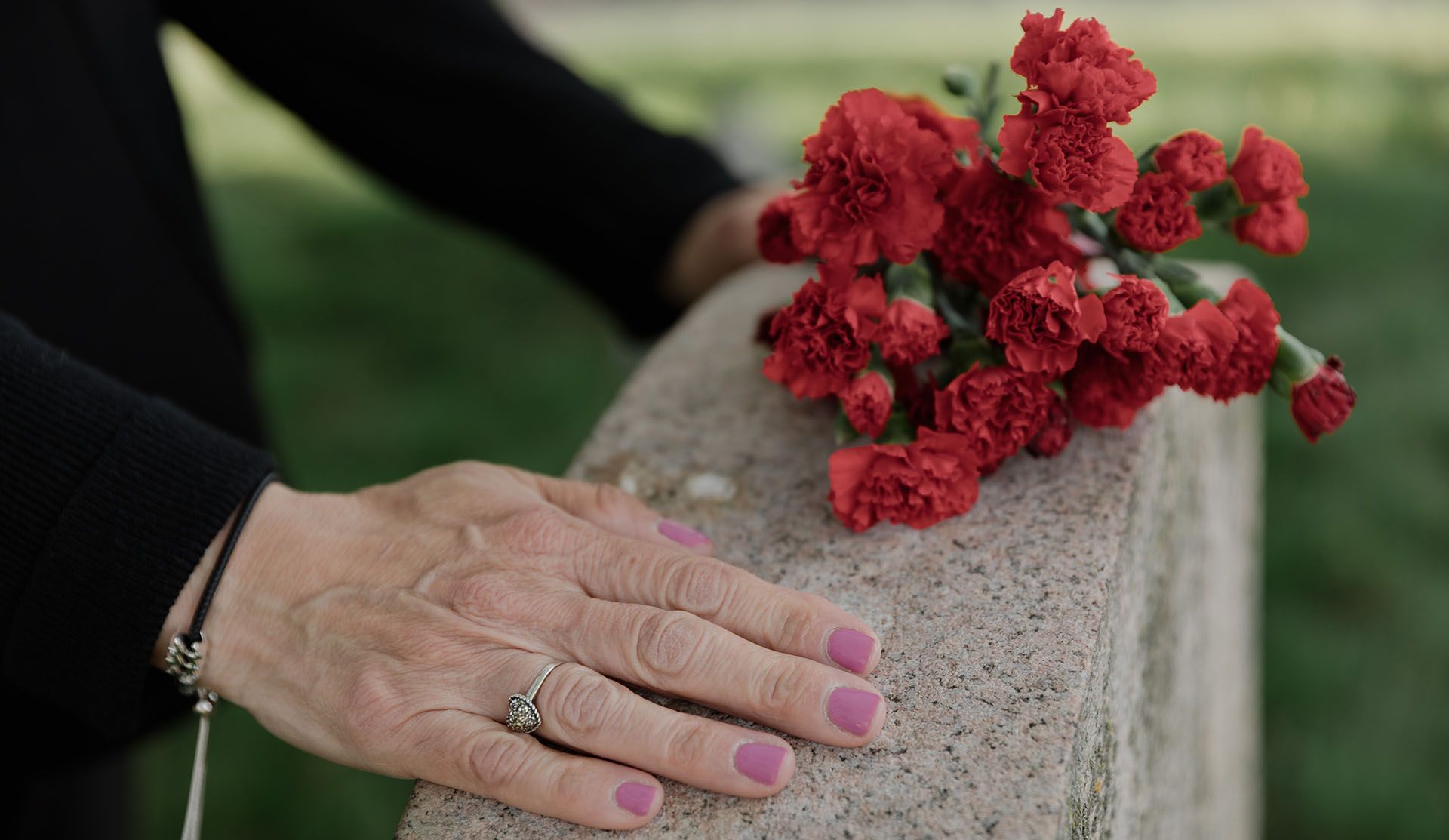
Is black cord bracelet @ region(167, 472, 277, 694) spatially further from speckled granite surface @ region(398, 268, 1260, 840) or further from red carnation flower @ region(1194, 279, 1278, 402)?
red carnation flower @ region(1194, 279, 1278, 402)

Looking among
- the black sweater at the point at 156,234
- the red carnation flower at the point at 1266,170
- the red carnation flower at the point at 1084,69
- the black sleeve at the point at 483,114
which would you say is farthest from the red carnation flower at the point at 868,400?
the black sleeve at the point at 483,114

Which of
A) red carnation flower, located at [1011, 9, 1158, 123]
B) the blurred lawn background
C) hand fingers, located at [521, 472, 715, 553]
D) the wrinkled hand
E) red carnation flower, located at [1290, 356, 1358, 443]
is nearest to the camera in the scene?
red carnation flower, located at [1011, 9, 1158, 123]

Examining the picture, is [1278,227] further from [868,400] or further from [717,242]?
[717,242]

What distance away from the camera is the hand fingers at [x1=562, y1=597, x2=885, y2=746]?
1046mm

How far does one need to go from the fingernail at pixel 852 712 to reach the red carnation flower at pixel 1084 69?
0.59 meters

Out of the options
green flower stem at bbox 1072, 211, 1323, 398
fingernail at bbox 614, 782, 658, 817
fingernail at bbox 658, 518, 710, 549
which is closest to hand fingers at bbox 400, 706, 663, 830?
fingernail at bbox 614, 782, 658, 817

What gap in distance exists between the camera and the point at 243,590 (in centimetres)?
120

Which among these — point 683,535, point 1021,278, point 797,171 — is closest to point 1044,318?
point 1021,278

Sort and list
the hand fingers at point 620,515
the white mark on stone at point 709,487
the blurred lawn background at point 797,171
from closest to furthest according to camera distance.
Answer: the hand fingers at point 620,515
the white mark on stone at point 709,487
the blurred lawn background at point 797,171

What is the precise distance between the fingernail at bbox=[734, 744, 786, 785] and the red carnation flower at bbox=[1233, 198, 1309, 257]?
2.47 feet

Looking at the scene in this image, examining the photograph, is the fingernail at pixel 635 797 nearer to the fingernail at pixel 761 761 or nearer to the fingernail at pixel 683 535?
the fingernail at pixel 761 761

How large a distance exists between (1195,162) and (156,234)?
4.95 feet

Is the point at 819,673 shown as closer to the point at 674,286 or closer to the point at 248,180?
the point at 674,286

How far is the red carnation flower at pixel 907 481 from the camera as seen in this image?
46.4 inches
